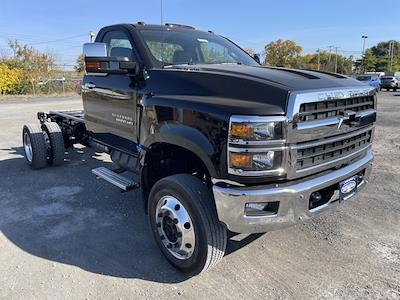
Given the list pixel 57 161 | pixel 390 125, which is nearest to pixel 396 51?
pixel 390 125

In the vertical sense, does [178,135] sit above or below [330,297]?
above

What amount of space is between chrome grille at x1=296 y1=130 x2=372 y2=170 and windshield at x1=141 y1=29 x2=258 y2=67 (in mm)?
1723

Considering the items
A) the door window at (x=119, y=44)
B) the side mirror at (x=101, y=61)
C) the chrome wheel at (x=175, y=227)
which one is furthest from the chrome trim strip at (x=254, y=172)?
the door window at (x=119, y=44)

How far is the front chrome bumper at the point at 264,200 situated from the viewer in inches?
104

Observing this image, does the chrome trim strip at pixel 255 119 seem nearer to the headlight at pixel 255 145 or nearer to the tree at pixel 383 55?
the headlight at pixel 255 145

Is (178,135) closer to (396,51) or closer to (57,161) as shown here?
(57,161)

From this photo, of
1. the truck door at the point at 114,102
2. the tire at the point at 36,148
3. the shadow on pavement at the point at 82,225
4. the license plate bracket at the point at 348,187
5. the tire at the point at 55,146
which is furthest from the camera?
the tire at the point at 55,146

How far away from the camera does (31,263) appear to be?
3.36 metres

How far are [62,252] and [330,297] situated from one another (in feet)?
7.78

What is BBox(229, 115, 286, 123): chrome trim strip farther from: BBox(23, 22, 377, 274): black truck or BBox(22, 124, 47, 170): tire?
BBox(22, 124, 47, 170): tire

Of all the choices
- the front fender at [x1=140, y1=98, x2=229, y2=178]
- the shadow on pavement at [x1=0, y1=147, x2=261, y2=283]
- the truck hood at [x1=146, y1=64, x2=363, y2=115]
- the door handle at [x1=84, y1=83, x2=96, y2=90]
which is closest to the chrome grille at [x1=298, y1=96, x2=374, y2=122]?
the truck hood at [x1=146, y1=64, x2=363, y2=115]

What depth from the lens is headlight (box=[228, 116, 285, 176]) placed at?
2570mm

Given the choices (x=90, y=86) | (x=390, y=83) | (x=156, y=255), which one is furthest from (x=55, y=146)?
(x=390, y=83)

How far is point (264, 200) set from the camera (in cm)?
264
